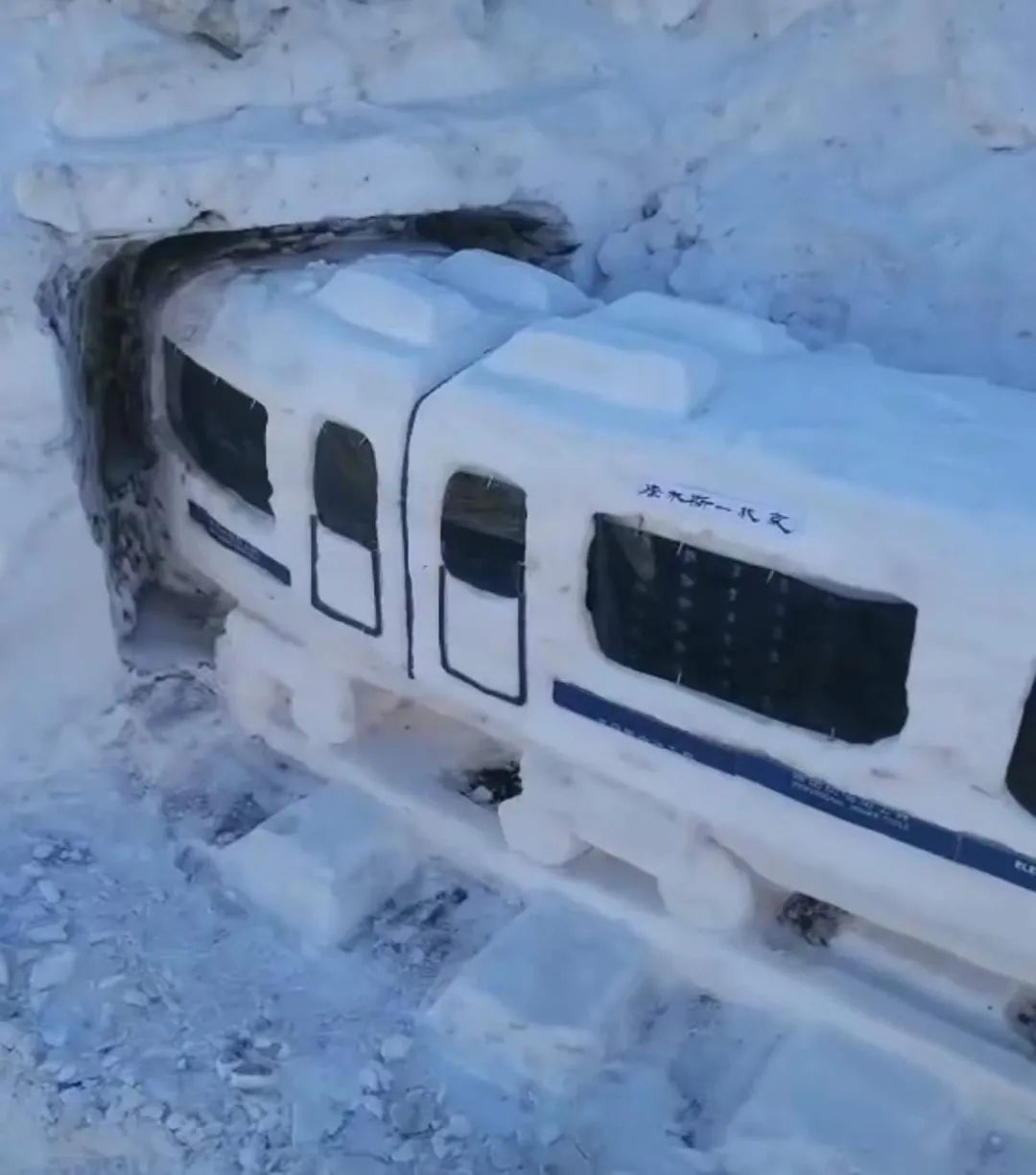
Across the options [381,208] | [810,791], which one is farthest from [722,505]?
[381,208]

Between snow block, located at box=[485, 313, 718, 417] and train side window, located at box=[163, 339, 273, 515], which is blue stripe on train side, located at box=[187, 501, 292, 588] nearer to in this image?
train side window, located at box=[163, 339, 273, 515]

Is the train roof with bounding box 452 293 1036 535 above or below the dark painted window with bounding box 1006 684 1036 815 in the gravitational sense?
above

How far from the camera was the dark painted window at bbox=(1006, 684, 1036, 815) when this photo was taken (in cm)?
200

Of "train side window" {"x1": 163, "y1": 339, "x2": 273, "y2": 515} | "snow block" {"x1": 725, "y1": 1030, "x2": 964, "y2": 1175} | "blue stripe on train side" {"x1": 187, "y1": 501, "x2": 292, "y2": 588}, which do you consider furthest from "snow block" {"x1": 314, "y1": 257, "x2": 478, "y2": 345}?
"snow block" {"x1": 725, "y1": 1030, "x2": 964, "y2": 1175}

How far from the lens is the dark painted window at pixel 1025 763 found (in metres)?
2.00

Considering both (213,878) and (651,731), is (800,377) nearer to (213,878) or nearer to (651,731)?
(651,731)

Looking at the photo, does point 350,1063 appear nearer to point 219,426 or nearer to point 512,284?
point 219,426

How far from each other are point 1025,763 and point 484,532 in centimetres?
91

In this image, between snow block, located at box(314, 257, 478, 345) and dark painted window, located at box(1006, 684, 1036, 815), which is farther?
snow block, located at box(314, 257, 478, 345)

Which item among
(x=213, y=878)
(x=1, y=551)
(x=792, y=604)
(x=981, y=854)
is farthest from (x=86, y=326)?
(x=981, y=854)

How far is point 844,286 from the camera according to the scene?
3023 mm

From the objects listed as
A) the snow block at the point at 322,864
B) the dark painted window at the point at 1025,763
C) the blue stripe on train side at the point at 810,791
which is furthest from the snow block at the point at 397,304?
the dark painted window at the point at 1025,763

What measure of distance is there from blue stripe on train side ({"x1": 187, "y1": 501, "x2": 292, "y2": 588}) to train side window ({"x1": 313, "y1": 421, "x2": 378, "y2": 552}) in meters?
0.20

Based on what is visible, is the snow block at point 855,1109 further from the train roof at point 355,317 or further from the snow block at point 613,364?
the train roof at point 355,317
